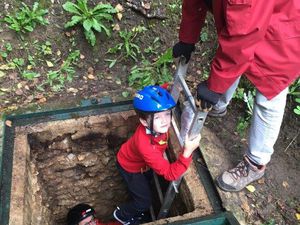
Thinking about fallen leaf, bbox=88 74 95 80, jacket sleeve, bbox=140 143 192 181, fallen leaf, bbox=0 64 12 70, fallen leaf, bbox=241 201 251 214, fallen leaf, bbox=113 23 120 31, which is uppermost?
fallen leaf, bbox=113 23 120 31

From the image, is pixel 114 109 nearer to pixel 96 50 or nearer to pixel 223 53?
pixel 96 50

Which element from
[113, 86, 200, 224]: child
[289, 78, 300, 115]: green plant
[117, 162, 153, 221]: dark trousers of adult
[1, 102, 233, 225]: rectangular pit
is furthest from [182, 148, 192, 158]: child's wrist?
[289, 78, 300, 115]: green plant

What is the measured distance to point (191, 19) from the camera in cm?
303

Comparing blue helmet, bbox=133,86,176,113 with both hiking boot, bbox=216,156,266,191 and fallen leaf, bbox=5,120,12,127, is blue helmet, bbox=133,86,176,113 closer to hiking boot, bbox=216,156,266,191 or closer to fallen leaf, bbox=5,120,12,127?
hiking boot, bbox=216,156,266,191

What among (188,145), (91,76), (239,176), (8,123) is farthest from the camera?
(91,76)

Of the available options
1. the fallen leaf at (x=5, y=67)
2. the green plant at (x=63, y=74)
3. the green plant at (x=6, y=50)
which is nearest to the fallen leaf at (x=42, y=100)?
the green plant at (x=63, y=74)

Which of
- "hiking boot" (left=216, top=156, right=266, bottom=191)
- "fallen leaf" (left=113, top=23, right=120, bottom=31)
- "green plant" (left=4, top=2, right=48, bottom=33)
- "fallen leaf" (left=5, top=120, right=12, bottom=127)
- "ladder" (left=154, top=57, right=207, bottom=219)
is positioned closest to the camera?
"ladder" (left=154, top=57, right=207, bottom=219)

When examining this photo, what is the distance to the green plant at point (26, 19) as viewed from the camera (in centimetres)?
414

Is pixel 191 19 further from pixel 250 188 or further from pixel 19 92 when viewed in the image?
pixel 19 92

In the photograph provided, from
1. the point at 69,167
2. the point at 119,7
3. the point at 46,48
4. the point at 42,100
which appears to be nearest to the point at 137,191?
the point at 69,167

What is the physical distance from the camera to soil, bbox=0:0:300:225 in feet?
11.3

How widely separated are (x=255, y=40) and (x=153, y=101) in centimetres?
96

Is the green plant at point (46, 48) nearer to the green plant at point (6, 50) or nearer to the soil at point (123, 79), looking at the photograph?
the soil at point (123, 79)

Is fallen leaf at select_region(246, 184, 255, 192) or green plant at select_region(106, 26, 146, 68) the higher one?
green plant at select_region(106, 26, 146, 68)
